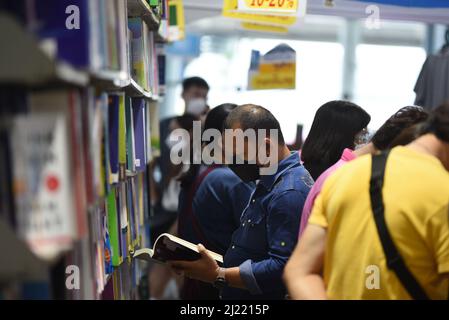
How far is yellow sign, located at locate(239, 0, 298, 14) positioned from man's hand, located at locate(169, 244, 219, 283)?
71.5 inches

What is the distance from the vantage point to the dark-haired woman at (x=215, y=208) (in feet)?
11.1

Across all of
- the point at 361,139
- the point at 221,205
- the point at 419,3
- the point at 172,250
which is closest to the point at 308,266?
the point at 172,250

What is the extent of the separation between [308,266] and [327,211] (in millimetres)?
162

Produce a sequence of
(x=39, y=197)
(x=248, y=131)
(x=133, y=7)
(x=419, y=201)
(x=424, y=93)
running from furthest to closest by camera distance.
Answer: (x=424, y=93) < (x=133, y=7) < (x=248, y=131) < (x=419, y=201) < (x=39, y=197)

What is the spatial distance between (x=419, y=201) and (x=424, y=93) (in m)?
2.93

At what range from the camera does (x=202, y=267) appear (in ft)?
9.25

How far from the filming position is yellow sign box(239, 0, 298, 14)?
4031mm

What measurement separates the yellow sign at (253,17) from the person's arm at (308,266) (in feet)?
8.20

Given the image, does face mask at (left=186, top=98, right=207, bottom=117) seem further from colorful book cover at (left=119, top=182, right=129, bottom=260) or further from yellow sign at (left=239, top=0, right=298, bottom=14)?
colorful book cover at (left=119, top=182, right=129, bottom=260)

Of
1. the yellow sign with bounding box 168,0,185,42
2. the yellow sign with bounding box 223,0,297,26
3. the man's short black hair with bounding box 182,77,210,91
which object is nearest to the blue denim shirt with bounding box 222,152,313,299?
the yellow sign with bounding box 223,0,297,26

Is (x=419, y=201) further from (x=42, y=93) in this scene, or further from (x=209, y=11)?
(x=209, y=11)

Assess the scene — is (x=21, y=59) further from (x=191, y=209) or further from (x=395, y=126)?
(x=191, y=209)
